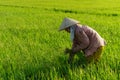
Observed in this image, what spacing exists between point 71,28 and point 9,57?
98 centimetres

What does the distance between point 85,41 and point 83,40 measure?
0.03 m

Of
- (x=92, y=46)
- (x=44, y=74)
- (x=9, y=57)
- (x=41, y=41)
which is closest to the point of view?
(x=44, y=74)

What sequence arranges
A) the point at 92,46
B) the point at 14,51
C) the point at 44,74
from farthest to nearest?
the point at 14,51
the point at 92,46
the point at 44,74

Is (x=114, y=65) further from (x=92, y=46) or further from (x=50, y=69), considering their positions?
(x=50, y=69)

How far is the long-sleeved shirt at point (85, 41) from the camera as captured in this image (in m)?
3.67

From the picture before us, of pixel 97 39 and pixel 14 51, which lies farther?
pixel 14 51

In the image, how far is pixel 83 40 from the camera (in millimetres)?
3672

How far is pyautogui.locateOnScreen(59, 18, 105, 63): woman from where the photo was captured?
12.0 feet

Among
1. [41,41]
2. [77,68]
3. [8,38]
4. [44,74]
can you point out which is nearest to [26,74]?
[44,74]

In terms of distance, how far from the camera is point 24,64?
12.9ft

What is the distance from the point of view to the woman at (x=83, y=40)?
12.0 ft

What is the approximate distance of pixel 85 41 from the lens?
145 inches

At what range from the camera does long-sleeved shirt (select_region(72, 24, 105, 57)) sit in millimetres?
3670

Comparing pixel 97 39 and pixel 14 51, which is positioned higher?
pixel 97 39
